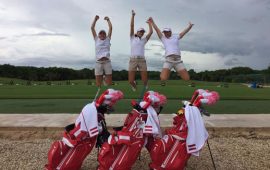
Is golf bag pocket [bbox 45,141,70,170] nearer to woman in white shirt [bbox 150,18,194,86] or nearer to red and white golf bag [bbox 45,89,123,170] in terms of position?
red and white golf bag [bbox 45,89,123,170]

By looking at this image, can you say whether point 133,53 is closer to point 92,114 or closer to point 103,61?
point 103,61

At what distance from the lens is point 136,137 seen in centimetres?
564

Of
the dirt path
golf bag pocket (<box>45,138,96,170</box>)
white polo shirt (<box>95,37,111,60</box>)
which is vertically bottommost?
the dirt path

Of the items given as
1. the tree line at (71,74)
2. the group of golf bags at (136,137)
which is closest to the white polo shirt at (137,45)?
the group of golf bags at (136,137)

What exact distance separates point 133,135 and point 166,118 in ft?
13.3

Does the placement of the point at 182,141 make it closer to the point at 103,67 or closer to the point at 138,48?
the point at 138,48

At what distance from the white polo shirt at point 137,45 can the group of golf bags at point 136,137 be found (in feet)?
11.3

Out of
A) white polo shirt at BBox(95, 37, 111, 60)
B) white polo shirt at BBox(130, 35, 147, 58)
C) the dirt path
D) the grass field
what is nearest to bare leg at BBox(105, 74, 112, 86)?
white polo shirt at BBox(95, 37, 111, 60)

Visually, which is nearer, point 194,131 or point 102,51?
point 194,131

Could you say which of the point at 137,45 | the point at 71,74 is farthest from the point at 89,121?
the point at 71,74

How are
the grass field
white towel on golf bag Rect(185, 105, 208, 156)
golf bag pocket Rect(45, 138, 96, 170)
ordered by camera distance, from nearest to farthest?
white towel on golf bag Rect(185, 105, 208, 156), golf bag pocket Rect(45, 138, 96, 170), the grass field

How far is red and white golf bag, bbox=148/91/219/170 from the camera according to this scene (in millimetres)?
5445

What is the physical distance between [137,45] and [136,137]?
389cm

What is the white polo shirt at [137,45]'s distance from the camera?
29.8ft
